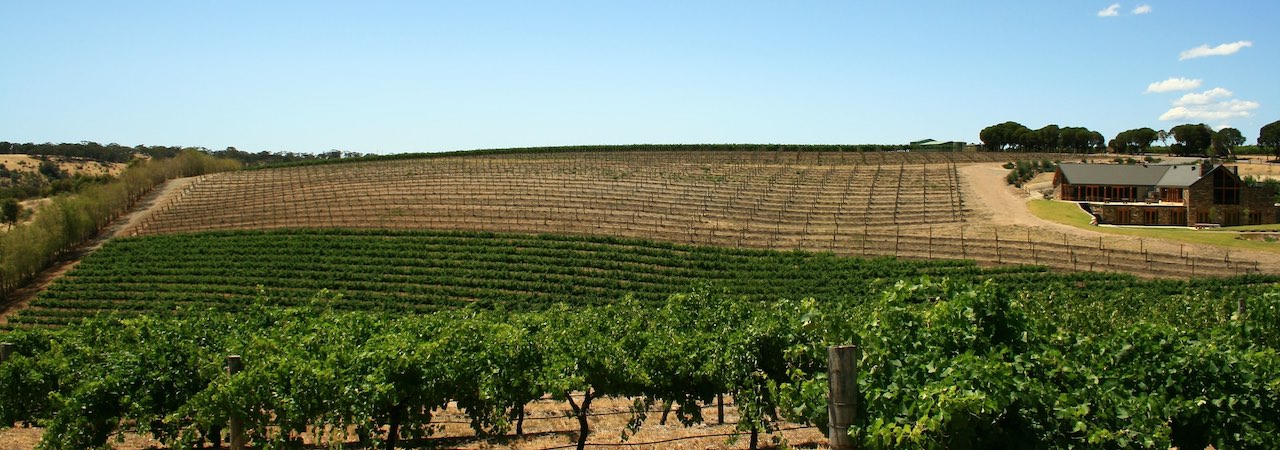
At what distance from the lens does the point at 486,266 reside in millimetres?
47375

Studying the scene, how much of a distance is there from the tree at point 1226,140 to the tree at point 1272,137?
3.62 metres

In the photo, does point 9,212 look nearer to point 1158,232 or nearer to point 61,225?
point 61,225

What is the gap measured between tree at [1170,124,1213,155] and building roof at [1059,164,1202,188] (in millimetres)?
48796

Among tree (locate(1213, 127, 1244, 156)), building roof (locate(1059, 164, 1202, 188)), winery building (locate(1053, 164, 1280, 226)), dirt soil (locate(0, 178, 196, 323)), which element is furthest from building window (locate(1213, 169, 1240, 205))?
dirt soil (locate(0, 178, 196, 323))

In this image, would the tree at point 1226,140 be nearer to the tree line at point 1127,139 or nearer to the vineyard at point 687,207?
the tree line at point 1127,139

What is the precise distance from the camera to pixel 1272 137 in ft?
330

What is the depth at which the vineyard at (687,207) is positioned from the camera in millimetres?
49594

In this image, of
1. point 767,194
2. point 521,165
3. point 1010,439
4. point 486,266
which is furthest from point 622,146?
point 1010,439

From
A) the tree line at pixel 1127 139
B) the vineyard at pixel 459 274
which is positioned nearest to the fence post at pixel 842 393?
the vineyard at pixel 459 274

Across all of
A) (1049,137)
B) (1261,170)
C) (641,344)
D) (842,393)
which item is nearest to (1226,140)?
(1049,137)

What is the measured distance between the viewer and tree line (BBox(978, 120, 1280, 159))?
4151 inches

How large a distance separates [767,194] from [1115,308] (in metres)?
44.5

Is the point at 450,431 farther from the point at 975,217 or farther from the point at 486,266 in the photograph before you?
the point at 975,217

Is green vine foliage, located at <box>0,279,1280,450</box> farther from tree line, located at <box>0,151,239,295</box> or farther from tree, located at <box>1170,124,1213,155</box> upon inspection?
tree, located at <box>1170,124,1213,155</box>
